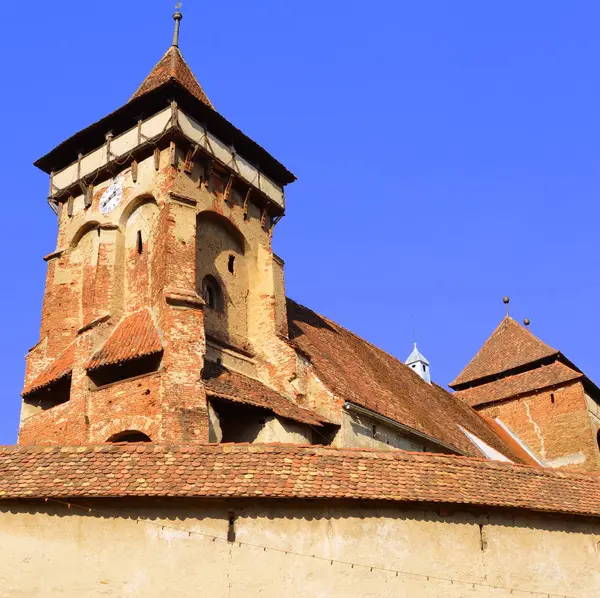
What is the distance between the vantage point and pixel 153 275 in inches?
840

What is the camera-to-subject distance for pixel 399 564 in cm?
1192

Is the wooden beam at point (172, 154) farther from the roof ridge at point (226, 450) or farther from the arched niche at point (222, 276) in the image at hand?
the roof ridge at point (226, 450)

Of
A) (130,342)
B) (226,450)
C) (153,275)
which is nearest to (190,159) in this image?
(153,275)

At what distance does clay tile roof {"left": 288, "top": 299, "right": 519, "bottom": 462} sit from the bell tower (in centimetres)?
179

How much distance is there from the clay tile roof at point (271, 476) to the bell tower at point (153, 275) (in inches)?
227

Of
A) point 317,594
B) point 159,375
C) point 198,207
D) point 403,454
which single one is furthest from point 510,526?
point 198,207

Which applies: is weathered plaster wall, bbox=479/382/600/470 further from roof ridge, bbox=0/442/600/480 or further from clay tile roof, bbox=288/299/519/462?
roof ridge, bbox=0/442/600/480

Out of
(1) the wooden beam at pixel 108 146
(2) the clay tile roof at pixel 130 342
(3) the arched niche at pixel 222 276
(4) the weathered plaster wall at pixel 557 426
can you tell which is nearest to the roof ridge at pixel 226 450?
(2) the clay tile roof at pixel 130 342

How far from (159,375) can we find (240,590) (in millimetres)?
8370

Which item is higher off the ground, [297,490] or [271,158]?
[271,158]

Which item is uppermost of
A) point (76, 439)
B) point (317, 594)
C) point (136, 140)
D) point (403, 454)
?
point (136, 140)

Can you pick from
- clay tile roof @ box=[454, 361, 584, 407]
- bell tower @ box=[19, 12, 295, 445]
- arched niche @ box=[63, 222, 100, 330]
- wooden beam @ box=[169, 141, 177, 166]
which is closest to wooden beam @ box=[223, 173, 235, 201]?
bell tower @ box=[19, 12, 295, 445]

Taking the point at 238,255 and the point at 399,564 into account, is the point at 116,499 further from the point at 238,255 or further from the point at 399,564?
the point at 238,255

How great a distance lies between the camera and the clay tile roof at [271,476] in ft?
38.1
